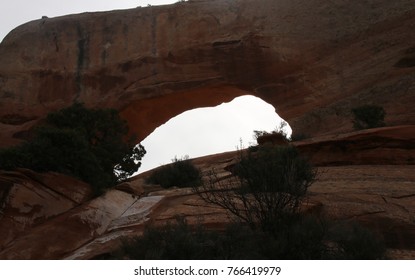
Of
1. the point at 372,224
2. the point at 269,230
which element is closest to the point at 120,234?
the point at 269,230

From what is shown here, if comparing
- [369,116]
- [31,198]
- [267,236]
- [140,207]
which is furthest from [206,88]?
[267,236]

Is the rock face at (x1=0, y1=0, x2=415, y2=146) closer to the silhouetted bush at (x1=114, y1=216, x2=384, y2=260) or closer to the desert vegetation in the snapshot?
the desert vegetation

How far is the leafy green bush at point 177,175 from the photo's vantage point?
49.7ft

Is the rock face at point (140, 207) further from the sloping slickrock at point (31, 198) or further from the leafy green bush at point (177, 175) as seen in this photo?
the leafy green bush at point (177, 175)

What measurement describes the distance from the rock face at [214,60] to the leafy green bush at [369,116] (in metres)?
1.28

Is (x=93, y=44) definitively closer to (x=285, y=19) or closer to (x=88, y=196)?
(x=285, y=19)

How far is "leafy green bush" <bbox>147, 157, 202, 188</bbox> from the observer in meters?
15.2

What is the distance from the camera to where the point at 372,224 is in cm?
984

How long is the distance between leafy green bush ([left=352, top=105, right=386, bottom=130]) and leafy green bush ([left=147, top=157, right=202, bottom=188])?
17.7 ft

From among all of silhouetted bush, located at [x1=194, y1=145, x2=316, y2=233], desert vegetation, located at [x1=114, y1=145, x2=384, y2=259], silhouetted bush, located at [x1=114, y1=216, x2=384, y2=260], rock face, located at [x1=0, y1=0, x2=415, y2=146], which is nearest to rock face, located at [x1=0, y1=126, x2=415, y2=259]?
silhouetted bush, located at [x1=194, y1=145, x2=316, y2=233]

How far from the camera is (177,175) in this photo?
15.3 metres

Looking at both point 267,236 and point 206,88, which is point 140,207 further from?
point 206,88

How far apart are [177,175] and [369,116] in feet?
20.8

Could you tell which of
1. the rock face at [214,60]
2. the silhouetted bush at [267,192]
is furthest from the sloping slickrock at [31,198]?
the rock face at [214,60]
